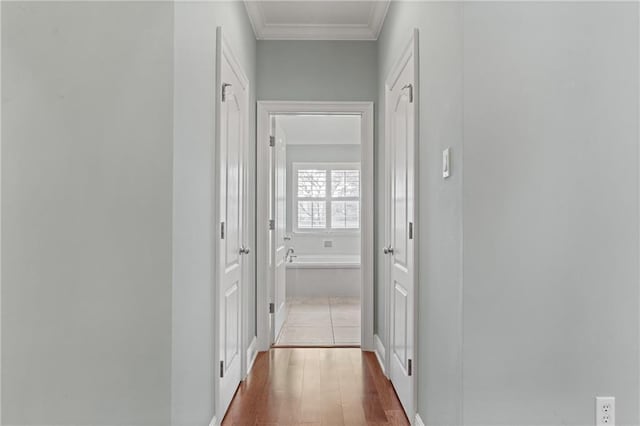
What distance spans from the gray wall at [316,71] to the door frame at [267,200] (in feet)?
0.22

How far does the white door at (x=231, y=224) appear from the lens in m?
2.45

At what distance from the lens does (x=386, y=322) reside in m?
3.25

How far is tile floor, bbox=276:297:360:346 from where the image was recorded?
161 inches

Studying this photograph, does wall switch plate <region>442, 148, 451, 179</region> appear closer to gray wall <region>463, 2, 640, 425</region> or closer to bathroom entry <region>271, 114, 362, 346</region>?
gray wall <region>463, 2, 640, 425</region>

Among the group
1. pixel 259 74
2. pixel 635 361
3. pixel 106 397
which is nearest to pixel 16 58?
pixel 106 397

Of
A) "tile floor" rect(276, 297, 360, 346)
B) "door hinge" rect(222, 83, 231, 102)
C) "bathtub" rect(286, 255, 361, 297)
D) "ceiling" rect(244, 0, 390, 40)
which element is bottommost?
"tile floor" rect(276, 297, 360, 346)

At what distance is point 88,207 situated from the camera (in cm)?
162

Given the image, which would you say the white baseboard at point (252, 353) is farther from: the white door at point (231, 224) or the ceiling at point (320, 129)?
the ceiling at point (320, 129)

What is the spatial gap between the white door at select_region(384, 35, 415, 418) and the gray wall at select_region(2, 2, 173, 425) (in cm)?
131

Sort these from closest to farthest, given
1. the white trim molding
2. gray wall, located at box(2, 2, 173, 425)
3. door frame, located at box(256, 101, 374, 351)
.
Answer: gray wall, located at box(2, 2, 173, 425)
the white trim molding
door frame, located at box(256, 101, 374, 351)

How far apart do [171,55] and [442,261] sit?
1340 mm

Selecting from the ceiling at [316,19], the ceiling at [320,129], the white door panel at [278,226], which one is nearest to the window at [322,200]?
the ceiling at [320,129]

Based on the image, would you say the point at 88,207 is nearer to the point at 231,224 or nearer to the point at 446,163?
the point at 231,224

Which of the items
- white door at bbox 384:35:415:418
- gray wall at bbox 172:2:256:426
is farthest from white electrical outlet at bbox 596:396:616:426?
gray wall at bbox 172:2:256:426
